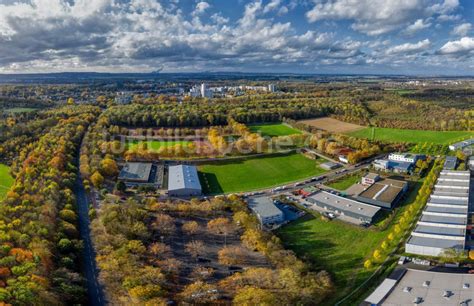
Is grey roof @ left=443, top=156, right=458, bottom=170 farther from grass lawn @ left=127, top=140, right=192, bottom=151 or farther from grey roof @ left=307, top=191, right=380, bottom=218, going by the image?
grass lawn @ left=127, top=140, right=192, bottom=151

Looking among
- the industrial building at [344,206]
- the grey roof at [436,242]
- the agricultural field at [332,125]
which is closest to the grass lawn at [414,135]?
the agricultural field at [332,125]

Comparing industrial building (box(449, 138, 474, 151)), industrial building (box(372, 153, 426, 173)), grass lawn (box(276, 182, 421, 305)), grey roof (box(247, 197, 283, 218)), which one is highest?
industrial building (box(449, 138, 474, 151))

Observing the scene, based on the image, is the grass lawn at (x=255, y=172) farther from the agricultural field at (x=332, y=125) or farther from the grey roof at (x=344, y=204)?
the agricultural field at (x=332, y=125)

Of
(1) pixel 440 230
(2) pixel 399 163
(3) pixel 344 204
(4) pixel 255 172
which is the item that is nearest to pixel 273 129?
(4) pixel 255 172

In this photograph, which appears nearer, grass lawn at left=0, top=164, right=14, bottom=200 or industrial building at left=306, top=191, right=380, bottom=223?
industrial building at left=306, top=191, right=380, bottom=223

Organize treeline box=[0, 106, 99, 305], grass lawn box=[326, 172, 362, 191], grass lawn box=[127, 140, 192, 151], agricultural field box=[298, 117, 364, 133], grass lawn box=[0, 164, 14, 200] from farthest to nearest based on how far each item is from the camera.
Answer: agricultural field box=[298, 117, 364, 133], grass lawn box=[127, 140, 192, 151], grass lawn box=[326, 172, 362, 191], grass lawn box=[0, 164, 14, 200], treeline box=[0, 106, 99, 305]

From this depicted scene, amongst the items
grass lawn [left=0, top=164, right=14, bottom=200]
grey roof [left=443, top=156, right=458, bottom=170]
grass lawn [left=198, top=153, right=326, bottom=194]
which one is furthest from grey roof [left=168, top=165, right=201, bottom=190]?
grey roof [left=443, top=156, right=458, bottom=170]

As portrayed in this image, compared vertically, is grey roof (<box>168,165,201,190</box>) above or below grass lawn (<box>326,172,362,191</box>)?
above
